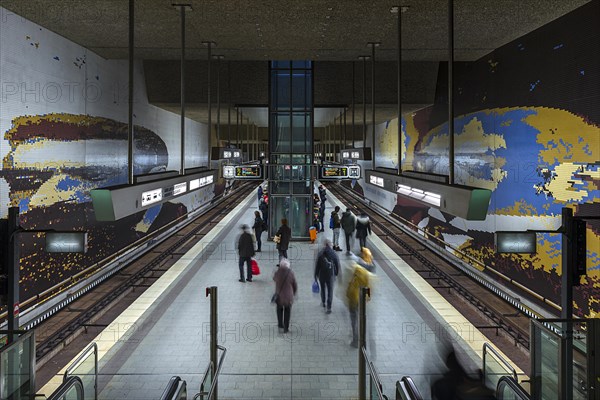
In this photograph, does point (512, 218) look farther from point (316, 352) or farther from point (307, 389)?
point (307, 389)

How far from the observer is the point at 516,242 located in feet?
14.5

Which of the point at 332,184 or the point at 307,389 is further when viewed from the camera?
the point at 332,184

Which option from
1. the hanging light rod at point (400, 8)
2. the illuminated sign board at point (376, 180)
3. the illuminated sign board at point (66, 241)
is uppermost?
the hanging light rod at point (400, 8)

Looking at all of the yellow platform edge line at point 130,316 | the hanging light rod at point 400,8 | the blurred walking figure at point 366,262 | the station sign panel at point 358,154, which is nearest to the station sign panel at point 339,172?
the station sign panel at point 358,154

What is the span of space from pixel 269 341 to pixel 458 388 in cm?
309

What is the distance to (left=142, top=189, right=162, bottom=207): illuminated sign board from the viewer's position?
191 inches

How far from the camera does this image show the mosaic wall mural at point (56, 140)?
6.50 metres

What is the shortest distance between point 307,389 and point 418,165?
12504 millimetres

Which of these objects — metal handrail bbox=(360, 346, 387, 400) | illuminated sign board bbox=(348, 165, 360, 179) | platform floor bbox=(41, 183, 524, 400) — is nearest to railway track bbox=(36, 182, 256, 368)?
platform floor bbox=(41, 183, 524, 400)

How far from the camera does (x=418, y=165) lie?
16.5 metres

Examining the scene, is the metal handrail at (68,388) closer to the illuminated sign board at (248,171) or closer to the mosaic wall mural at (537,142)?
the mosaic wall mural at (537,142)

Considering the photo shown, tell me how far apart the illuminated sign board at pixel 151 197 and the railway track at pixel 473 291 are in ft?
16.1

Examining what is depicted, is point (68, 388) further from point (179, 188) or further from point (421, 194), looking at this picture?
point (421, 194)

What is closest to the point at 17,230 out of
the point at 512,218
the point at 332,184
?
the point at 512,218
